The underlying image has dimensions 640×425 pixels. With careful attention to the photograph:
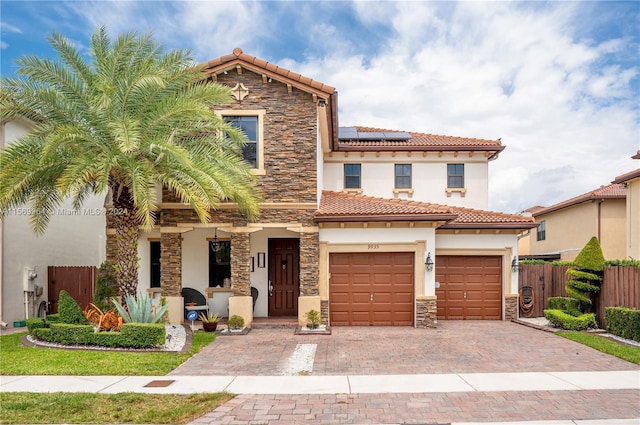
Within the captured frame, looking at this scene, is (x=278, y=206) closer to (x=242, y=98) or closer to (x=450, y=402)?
(x=242, y=98)

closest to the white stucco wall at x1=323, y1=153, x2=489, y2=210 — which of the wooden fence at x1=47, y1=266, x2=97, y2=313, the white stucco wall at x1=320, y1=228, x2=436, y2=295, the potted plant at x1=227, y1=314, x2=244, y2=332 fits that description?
the white stucco wall at x1=320, y1=228, x2=436, y2=295

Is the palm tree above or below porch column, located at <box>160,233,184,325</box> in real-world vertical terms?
above

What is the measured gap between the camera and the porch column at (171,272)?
14.4 metres

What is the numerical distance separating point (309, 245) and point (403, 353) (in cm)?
500

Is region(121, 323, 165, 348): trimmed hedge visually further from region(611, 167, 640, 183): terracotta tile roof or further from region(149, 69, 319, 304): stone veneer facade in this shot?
region(611, 167, 640, 183): terracotta tile roof

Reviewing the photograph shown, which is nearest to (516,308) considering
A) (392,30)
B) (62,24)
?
(392,30)

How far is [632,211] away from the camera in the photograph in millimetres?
20484

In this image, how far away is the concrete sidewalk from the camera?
25.1ft

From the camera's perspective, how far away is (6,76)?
1114cm

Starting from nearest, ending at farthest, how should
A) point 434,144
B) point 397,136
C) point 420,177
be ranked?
point 434,144
point 420,177
point 397,136

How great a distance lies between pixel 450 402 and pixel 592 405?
2247 millimetres

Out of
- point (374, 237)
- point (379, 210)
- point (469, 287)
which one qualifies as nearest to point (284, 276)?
point (374, 237)

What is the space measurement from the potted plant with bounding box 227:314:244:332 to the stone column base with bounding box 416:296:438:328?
5774 millimetres

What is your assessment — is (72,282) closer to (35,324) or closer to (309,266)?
(35,324)
